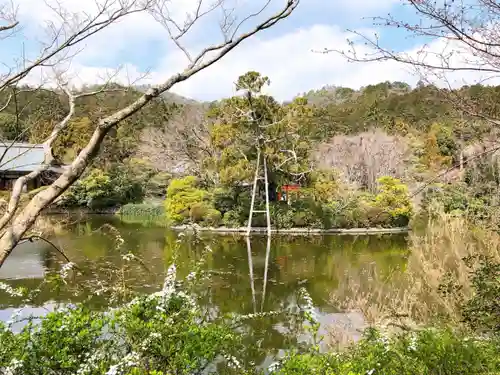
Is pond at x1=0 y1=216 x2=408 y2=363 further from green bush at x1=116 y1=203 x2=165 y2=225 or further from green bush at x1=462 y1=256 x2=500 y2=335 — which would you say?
green bush at x1=116 y1=203 x2=165 y2=225

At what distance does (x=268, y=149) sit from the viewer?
14.4 metres

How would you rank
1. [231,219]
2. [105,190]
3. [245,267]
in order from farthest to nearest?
1. [105,190]
2. [231,219]
3. [245,267]

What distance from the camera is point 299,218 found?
1469cm

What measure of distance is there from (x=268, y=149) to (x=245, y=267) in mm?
5869

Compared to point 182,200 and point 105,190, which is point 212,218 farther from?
point 105,190

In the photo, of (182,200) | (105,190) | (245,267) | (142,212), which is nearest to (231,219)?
(182,200)

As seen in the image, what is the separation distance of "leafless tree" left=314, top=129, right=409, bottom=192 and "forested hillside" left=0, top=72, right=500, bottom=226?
5 cm

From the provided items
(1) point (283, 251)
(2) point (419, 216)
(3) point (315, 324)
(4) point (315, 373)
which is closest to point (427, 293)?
(3) point (315, 324)

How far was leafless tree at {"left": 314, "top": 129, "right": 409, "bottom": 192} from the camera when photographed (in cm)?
1948

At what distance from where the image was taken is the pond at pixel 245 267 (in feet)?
19.8

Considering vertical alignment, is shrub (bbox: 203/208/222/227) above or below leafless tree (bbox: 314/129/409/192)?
below

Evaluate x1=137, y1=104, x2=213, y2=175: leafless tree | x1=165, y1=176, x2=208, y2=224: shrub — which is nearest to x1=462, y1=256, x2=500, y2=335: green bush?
x1=165, y1=176, x2=208, y2=224: shrub

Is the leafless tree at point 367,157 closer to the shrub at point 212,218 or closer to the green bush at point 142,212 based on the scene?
the shrub at point 212,218

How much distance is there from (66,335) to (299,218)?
12835 millimetres
